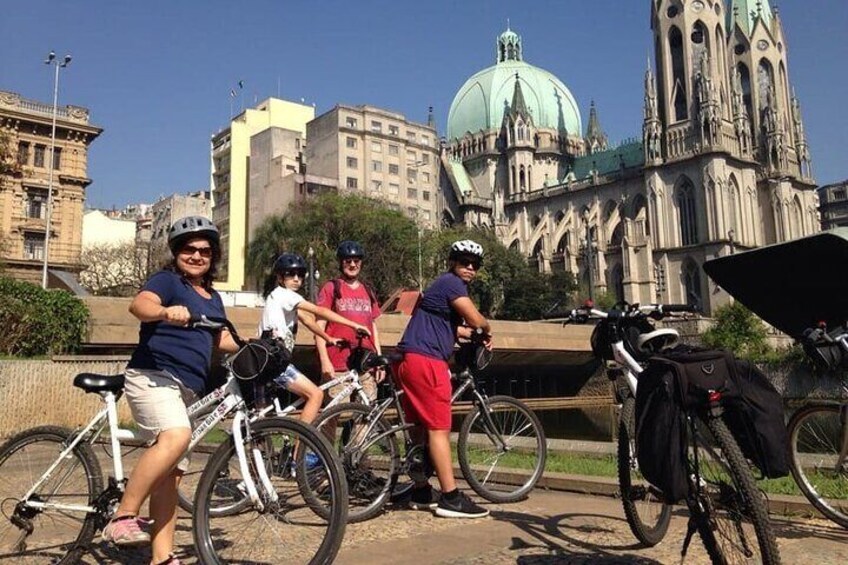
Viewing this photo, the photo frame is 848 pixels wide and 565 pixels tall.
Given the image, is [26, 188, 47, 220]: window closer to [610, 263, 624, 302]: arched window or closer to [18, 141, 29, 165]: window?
[18, 141, 29, 165]: window

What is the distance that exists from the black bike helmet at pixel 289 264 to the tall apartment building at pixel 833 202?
107 metres

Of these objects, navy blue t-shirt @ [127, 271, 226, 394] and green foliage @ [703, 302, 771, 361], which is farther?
green foliage @ [703, 302, 771, 361]

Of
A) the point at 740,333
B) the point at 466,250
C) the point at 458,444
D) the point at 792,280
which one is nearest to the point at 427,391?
the point at 458,444

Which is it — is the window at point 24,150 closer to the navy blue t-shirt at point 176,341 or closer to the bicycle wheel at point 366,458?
the bicycle wheel at point 366,458

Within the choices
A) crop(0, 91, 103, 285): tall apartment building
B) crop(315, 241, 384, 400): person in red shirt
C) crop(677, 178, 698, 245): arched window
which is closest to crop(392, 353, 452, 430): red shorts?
crop(315, 241, 384, 400): person in red shirt

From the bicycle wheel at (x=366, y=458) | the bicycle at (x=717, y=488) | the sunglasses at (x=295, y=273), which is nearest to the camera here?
the bicycle at (x=717, y=488)

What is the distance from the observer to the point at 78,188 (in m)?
42.4

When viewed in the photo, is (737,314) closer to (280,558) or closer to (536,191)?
(280,558)

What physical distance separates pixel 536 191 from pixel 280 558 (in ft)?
290

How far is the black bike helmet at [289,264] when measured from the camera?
6555mm

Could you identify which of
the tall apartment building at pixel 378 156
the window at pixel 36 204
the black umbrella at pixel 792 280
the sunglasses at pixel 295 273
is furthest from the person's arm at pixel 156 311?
the tall apartment building at pixel 378 156

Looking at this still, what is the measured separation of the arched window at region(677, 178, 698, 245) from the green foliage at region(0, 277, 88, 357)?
61.6m

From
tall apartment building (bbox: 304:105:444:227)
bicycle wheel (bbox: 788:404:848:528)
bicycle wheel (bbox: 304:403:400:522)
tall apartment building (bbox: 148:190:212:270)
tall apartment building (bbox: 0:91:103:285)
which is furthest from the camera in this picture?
tall apartment building (bbox: 148:190:212:270)

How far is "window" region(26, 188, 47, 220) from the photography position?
41.1 metres
